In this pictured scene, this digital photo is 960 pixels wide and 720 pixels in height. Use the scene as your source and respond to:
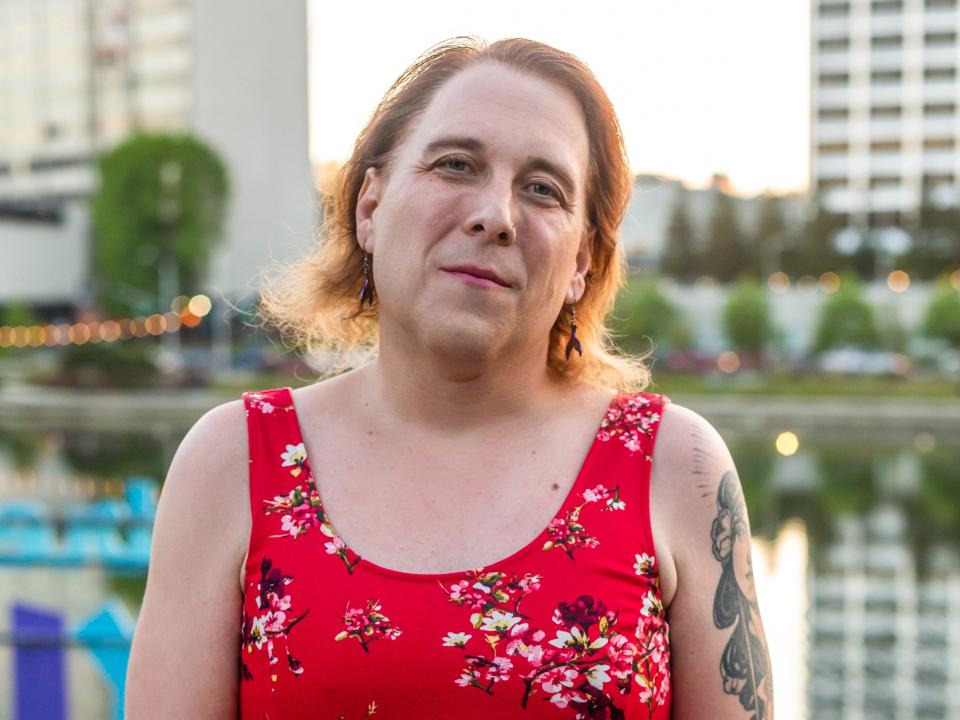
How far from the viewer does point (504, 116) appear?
6.40ft

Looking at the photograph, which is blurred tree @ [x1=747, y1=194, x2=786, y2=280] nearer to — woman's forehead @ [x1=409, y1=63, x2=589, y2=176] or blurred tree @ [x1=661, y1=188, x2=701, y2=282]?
blurred tree @ [x1=661, y1=188, x2=701, y2=282]

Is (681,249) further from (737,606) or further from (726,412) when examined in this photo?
(737,606)

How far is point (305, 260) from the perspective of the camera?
2486mm

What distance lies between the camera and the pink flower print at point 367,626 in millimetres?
1760

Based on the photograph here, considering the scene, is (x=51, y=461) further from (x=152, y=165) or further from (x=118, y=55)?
(x=118, y=55)

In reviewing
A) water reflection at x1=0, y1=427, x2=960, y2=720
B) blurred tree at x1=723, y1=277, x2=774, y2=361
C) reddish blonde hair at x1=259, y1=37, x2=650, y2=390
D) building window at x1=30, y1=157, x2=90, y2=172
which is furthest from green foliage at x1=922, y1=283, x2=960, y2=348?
building window at x1=30, y1=157, x2=90, y2=172


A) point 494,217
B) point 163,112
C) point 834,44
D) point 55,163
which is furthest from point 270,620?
point 834,44

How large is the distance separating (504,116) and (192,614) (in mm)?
990

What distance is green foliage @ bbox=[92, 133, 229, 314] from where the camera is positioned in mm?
55750

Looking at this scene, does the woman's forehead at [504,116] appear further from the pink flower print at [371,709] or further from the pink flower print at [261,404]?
the pink flower print at [371,709]

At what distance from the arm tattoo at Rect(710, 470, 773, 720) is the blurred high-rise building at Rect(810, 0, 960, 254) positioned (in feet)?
307

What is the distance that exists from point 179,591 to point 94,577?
9525 mm

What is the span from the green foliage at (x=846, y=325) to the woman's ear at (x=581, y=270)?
49508mm

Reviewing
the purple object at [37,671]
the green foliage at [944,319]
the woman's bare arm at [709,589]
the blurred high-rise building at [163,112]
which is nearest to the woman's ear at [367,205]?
the woman's bare arm at [709,589]
